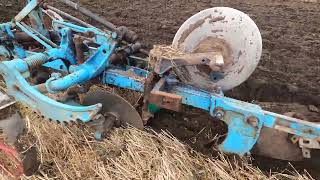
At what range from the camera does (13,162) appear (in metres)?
3.56

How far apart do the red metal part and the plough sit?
225 millimetres

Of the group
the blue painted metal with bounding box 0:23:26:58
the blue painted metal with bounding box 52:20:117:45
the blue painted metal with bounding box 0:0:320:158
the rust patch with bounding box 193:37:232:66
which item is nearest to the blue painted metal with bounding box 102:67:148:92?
the blue painted metal with bounding box 0:0:320:158

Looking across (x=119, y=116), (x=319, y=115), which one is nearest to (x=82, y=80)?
(x=119, y=116)

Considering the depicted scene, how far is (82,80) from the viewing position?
12.6 feet

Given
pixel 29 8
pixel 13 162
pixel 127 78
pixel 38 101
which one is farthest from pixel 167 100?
pixel 29 8

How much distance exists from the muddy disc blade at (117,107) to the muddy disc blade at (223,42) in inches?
23.5

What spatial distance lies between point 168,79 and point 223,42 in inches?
23.9

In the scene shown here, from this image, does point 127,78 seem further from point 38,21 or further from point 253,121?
point 38,21

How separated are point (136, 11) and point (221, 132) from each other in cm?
443

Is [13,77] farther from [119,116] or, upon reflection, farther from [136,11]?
[136,11]

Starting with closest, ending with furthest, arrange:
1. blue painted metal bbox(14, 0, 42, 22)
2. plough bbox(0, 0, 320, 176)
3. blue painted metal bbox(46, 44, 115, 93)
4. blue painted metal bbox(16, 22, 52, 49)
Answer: plough bbox(0, 0, 320, 176) < blue painted metal bbox(46, 44, 115, 93) < blue painted metal bbox(16, 22, 52, 49) < blue painted metal bbox(14, 0, 42, 22)

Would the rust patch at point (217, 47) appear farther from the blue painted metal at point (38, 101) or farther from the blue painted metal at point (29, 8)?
the blue painted metal at point (29, 8)

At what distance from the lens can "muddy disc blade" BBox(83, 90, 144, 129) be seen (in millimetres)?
3838

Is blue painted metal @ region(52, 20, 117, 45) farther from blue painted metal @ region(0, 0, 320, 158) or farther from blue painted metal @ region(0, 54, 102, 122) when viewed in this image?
blue painted metal @ region(0, 54, 102, 122)
